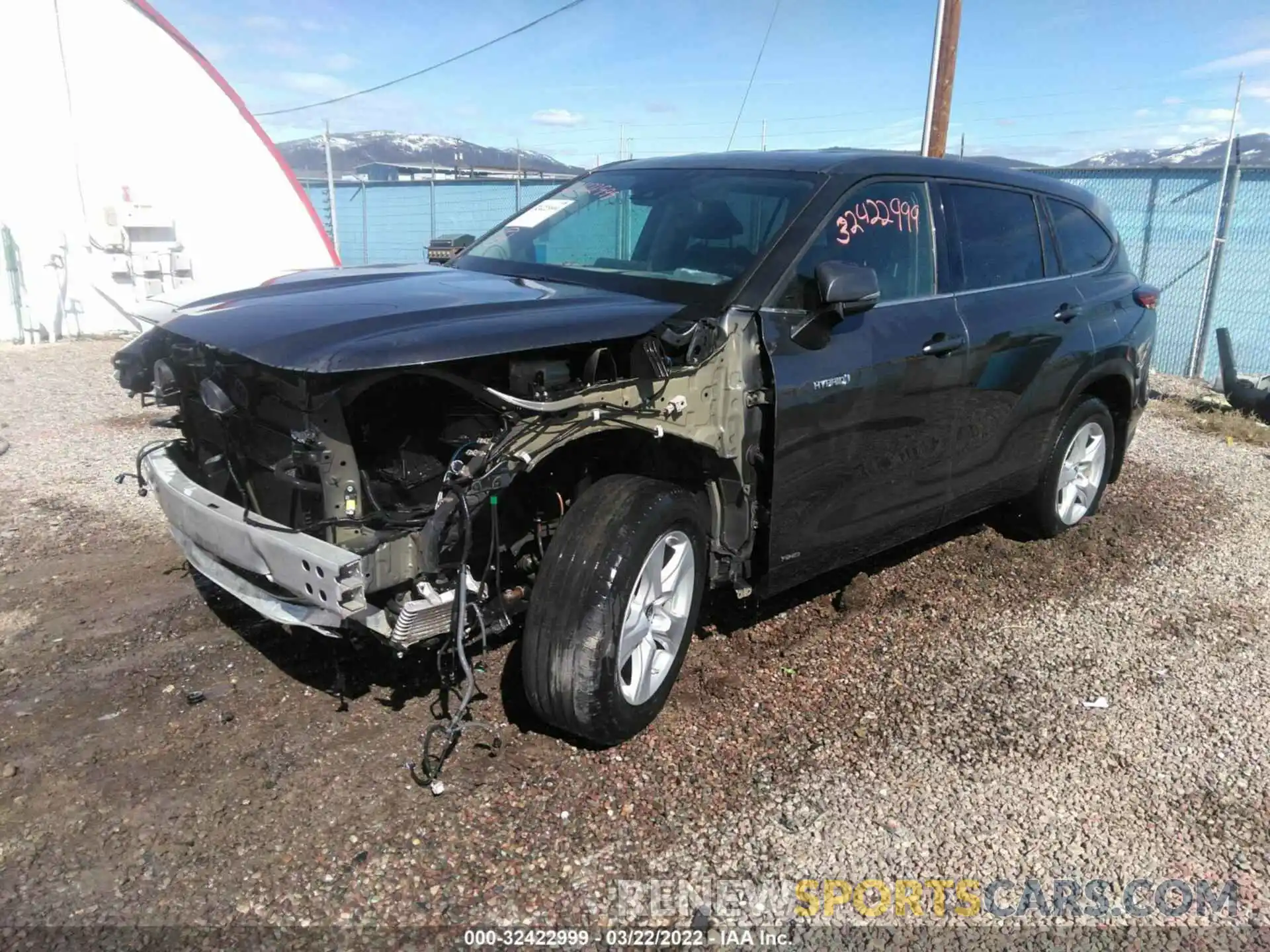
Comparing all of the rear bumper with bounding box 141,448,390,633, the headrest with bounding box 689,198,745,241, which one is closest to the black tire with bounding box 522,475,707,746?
the rear bumper with bounding box 141,448,390,633

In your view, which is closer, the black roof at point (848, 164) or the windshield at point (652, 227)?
the windshield at point (652, 227)

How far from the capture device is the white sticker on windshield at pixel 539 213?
4406mm

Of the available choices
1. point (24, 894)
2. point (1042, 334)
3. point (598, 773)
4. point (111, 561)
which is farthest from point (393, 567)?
point (1042, 334)

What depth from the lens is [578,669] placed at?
2.93 meters

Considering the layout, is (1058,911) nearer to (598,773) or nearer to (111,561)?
(598,773)

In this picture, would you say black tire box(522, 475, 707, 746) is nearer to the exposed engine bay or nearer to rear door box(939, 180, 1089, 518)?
the exposed engine bay

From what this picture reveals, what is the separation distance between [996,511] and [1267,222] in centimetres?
734

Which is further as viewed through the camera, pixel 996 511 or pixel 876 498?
pixel 996 511

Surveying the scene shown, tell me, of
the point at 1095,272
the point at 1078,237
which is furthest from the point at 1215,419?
the point at 1078,237

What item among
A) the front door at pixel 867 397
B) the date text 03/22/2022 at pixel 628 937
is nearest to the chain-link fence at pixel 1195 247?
the front door at pixel 867 397

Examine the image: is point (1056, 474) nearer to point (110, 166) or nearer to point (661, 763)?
point (661, 763)

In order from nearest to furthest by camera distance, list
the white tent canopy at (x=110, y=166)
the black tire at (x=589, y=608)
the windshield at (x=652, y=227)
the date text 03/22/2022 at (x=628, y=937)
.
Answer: the date text 03/22/2022 at (x=628, y=937), the black tire at (x=589, y=608), the windshield at (x=652, y=227), the white tent canopy at (x=110, y=166)

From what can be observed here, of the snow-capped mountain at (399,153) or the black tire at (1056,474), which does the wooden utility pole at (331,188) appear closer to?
the snow-capped mountain at (399,153)

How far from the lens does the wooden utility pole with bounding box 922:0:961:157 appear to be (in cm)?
951
